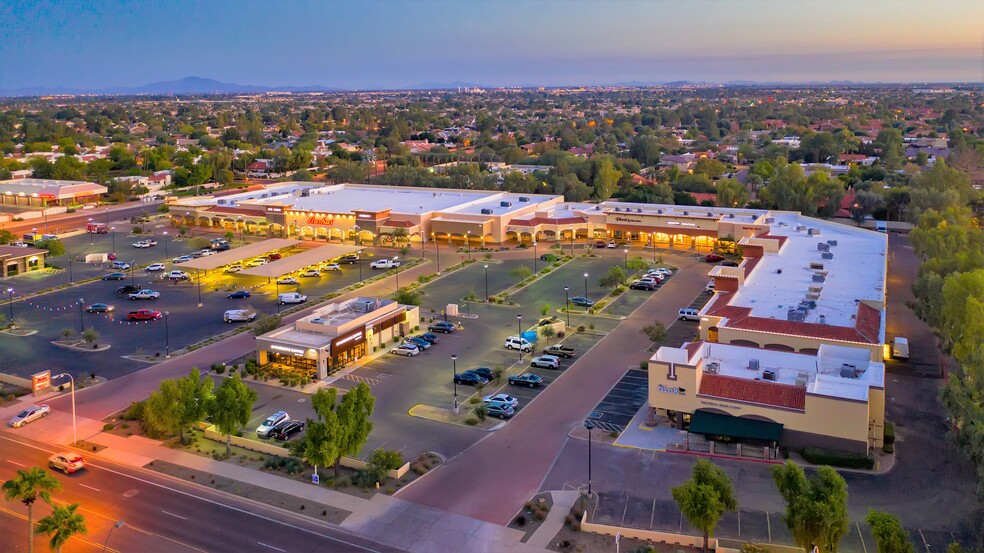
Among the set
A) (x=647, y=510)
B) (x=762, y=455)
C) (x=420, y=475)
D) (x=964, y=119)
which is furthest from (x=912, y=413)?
(x=964, y=119)

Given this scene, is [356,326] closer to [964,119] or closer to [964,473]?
[964,473]

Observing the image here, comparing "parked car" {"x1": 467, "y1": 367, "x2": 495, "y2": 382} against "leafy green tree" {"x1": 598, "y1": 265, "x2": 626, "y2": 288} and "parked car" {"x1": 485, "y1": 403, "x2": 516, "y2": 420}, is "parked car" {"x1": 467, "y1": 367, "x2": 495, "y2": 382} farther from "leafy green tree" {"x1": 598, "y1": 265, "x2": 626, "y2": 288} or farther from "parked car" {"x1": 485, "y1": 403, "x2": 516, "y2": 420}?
"leafy green tree" {"x1": 598, "y1": 265, "x2": 626, "y2": 288}

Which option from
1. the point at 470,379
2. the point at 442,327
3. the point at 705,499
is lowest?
the point at 470,379

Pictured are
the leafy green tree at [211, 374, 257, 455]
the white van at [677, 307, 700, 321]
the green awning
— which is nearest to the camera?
the green awning

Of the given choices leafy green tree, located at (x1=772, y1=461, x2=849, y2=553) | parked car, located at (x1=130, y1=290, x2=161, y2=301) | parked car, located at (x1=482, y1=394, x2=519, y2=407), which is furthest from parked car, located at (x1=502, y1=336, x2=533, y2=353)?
parked car, located at (x1=130, y1=290, x2=161, y2=301)

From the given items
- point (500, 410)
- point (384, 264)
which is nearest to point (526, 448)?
point (500, 410)

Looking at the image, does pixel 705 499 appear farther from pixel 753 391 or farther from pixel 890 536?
pixel 753 391
